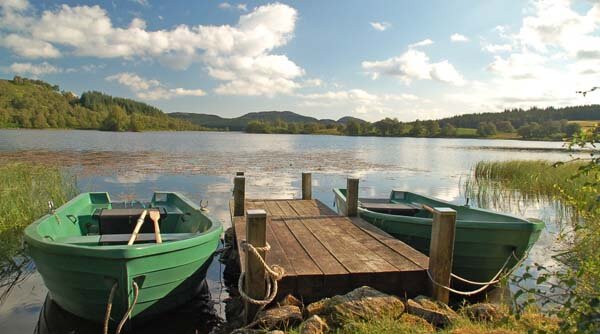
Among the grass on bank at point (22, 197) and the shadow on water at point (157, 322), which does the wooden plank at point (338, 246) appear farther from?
the grass on bank at point (22, 197)

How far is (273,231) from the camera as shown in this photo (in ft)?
20.4

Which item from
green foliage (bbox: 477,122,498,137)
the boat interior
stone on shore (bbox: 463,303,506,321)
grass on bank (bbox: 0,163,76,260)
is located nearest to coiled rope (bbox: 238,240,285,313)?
the boat interior

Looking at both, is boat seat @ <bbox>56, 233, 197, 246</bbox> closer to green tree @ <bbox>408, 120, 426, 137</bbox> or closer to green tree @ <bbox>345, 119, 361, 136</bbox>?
green tree @ <bbox>345, 119, 361, 136</bbox>

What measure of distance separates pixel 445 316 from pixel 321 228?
2885mm

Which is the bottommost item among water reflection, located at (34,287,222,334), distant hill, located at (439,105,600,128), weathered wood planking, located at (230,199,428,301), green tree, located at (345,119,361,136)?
water reflection, located at (34,287,222,334)

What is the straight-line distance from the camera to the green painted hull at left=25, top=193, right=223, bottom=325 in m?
3.97

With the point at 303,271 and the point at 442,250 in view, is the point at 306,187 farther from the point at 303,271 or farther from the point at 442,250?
the point at 442,250

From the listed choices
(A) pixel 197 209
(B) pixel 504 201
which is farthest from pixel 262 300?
(B) pixel 504 201

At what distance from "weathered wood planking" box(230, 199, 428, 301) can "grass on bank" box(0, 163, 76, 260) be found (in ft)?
15.9

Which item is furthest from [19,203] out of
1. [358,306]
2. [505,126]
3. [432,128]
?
[432,128]

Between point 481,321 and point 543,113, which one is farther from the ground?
point 543,113

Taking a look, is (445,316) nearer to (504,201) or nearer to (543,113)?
(504,201)

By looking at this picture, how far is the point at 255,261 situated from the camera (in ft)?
13.3

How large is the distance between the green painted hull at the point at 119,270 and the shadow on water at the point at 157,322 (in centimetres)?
29
